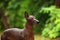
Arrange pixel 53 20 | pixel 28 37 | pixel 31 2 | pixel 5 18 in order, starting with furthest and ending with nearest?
pixel 5 18 < pixel 31 2 < pixel 53 20 < pixel 28 37

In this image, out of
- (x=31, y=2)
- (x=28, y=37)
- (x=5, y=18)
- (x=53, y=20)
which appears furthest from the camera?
(x=5, y=18)

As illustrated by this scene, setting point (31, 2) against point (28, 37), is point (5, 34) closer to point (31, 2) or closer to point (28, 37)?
point (28, 37)

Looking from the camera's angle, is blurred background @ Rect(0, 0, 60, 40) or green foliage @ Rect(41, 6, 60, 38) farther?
blurred background @ Rect(0, 0, 60, 40)

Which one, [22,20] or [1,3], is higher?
[1,3]

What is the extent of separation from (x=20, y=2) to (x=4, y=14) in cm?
72

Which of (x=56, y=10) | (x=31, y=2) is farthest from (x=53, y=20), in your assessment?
(x=31, y=2)

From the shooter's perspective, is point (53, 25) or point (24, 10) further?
point (24, 10)

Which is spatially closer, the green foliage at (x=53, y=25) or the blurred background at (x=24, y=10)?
the green foliage at (x=53, y=25)

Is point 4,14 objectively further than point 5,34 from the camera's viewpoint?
Yes

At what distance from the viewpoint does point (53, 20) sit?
5.77 m

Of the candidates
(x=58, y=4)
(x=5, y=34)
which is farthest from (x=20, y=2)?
(x=5, y=34)

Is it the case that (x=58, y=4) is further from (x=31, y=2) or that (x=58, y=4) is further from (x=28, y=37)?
(x=28, y=37)

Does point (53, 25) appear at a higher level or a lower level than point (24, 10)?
lower

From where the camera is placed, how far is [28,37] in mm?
3475
